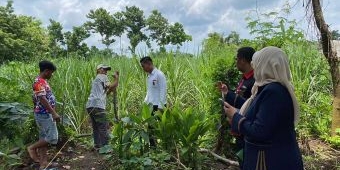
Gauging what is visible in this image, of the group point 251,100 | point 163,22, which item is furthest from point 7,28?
point 251,100

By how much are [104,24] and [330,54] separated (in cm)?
3697

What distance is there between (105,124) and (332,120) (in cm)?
350

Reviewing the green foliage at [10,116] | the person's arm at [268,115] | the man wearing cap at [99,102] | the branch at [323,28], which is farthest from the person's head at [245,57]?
the man wearing cap at [99,102]

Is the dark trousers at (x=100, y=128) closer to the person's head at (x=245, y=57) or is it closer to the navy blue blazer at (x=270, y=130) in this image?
the person's head at (x=245, y=57)

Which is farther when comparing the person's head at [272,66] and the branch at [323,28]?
the branch at [323,28]

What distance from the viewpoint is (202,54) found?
8.16 metres

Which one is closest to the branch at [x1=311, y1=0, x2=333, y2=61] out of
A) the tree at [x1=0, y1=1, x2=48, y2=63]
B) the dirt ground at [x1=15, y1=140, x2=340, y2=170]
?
the dirt ground at [x1=15, y1=140, x2=340, y2=170]

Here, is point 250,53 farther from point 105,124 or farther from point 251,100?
point 105,124

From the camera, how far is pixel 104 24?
136ft

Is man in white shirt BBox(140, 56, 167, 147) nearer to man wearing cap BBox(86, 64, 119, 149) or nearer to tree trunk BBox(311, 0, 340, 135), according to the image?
man wearing cap BBox(86, 64, 119, 149)

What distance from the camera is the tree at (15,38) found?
26.7 metres

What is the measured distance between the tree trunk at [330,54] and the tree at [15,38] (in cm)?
2189

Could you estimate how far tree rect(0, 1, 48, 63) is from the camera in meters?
26.7

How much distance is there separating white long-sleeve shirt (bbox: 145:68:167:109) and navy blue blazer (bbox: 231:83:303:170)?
3422 millimetres
